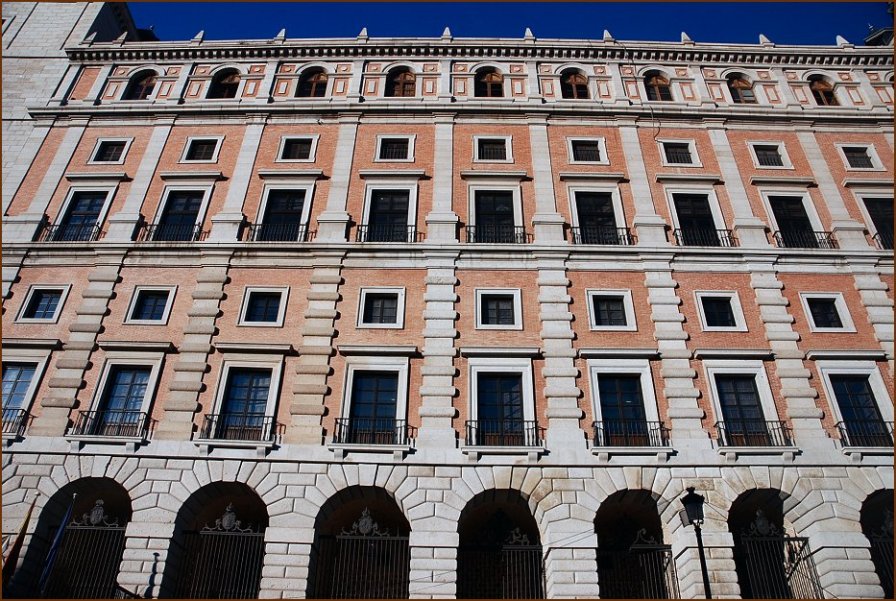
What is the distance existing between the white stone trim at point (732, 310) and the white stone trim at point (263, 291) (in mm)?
14485

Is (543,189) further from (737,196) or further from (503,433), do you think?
(503,433)

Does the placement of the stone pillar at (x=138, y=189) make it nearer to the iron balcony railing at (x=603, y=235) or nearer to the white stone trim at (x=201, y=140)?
the white stone trim at (x=201, y=140)

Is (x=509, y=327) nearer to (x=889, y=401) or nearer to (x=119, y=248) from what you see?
(x=889, y=401)

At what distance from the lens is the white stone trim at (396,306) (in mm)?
21250

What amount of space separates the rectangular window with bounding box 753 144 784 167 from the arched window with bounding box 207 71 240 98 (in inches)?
930

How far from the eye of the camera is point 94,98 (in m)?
28.7

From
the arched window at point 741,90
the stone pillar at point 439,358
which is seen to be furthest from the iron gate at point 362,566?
the arched window at point 741,90

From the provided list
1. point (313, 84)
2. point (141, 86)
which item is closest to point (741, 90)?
point (313, 84)

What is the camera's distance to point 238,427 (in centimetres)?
1950

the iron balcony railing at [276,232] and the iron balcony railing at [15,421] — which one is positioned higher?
the iron balcony railing at [276,232]

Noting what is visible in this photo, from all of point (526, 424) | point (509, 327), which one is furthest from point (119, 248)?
point (526, 424)

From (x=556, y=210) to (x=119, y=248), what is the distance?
16596 mm

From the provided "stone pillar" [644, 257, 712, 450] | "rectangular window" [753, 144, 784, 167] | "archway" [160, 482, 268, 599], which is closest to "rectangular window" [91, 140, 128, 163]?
"archway" [160, 482, 268, 599]

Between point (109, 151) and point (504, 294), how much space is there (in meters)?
18.5
